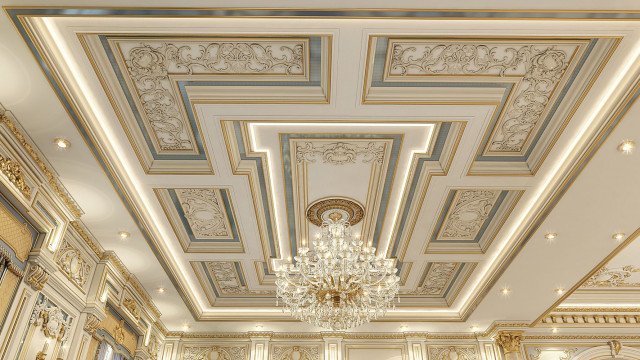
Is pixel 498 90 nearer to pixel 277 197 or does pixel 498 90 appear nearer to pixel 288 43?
pixel 288 43

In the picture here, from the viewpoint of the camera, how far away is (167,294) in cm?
804

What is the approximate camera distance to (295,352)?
9445 mm

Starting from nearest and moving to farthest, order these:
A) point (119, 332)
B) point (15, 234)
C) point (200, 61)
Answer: point (200, 61) → point (15, 234) → point (119, 332)

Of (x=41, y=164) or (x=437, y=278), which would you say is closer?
(x=41, y=164)

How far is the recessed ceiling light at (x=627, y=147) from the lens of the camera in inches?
174

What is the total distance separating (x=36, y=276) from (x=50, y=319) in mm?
693

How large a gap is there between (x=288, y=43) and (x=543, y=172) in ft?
11.0

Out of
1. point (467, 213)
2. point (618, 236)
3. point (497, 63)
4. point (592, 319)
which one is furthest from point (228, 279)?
point (592, 319)

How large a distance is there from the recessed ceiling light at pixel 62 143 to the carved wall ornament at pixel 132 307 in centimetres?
357

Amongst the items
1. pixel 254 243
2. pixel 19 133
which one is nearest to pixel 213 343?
pixel 254 243

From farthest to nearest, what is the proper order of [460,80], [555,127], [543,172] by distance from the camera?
[543,172]
[555,127]
[460,80]

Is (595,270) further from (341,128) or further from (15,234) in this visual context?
(15,234)

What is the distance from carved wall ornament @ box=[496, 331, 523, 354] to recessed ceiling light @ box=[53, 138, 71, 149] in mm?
8383

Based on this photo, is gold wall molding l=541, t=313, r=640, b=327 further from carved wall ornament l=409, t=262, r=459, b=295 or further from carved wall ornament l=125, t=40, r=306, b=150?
carved wall ornament l=125, t=40, r=306, b=150
